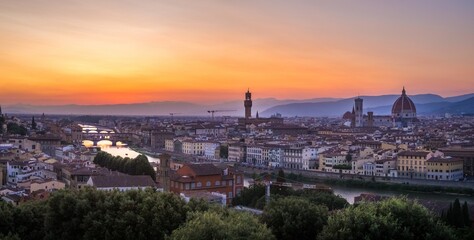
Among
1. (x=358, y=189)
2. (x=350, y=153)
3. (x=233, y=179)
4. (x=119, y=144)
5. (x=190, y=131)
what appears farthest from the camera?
(x=190, y=131)

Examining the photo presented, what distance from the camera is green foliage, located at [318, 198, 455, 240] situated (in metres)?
5.54

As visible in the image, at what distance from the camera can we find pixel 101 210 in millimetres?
7117

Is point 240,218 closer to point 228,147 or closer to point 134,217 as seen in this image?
point 134,217

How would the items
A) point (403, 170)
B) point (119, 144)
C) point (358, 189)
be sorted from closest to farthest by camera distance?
point (358, 189) → point (403, 170) → point (119, 144)

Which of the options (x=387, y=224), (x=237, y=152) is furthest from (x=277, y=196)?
(x=237, y=152)

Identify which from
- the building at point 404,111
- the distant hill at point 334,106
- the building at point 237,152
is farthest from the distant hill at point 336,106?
the building at point 237,152

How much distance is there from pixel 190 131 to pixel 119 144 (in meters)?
6.40

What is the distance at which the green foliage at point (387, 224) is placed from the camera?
18.2 feet

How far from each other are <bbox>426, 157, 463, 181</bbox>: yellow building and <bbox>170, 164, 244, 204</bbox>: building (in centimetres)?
832

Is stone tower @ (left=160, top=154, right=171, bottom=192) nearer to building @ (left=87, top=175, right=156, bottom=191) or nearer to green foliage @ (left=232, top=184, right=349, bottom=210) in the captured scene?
building @ (left=87, top=175, right=156, bottom=191)

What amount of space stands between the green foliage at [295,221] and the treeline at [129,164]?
882 centimetres

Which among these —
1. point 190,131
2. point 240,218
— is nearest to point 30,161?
point 240,218

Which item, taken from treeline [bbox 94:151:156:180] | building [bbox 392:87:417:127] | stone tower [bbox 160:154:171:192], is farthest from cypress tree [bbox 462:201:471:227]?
building [bbox 392:87:417:127]

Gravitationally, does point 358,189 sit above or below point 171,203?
below
